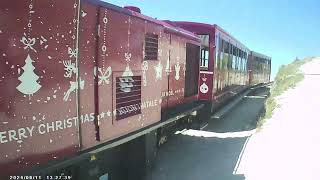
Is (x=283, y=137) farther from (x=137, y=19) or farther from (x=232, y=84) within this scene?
(x=232, y=84)

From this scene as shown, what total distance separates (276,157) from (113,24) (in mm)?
5124

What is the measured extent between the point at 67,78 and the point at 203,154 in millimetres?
6383

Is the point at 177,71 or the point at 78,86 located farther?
the point at 177,71

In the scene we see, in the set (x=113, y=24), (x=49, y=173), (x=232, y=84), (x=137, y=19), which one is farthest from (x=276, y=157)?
(x=232, y=84)

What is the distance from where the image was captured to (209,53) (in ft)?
45.3

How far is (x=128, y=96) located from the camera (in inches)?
251

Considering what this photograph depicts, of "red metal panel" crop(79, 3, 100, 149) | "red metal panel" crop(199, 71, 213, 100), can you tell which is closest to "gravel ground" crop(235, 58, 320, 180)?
"red metal panel" crop(199, 71, 213, 100)

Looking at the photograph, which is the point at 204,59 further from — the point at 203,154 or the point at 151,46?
the point at 151,46

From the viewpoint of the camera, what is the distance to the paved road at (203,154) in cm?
848

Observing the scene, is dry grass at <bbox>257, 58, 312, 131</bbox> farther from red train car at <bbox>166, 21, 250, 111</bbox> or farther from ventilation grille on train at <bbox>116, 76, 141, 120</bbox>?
ventilation grille on train at <bbox>116, 76, 141, 120</bbox>

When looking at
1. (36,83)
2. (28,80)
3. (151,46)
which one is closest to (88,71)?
(36,83)

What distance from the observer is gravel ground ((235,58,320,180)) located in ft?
26.9

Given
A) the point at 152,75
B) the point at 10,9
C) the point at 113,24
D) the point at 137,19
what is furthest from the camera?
the point at 152,75

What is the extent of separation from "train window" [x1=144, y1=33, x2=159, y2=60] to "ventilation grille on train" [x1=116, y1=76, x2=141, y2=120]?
24.9 inches
